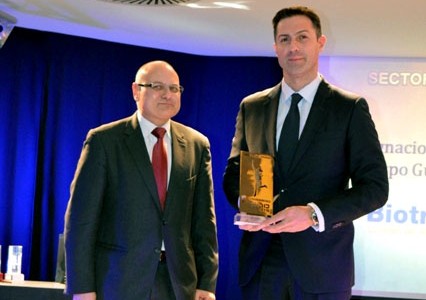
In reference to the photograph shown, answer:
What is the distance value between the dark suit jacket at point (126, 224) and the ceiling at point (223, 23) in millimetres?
1763

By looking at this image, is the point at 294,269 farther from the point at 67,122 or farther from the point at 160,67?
the point at 67,122

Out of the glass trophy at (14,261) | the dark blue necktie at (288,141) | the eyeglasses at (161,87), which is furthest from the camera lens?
the glass trophy at (14,261)

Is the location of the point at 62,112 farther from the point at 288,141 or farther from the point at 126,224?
the point at 288,141

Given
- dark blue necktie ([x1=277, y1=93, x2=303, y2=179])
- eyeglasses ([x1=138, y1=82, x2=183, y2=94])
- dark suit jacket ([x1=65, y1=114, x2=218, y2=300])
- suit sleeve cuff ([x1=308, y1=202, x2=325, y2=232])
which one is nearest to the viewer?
suit sleeve cuff ([x1=308, y1=202, x2=325, y2=232])

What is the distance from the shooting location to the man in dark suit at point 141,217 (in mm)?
2932

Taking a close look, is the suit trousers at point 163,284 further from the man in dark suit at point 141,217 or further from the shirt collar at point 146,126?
the shirt collar at point 146,126

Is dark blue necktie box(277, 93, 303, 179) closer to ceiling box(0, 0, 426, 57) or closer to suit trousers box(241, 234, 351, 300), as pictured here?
suit trousers box(241, 234, 351, 300)

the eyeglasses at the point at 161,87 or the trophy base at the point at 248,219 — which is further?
the eyeglasses at the point at 161,87

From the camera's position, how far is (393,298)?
251 inches

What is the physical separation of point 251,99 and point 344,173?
44 centimetres

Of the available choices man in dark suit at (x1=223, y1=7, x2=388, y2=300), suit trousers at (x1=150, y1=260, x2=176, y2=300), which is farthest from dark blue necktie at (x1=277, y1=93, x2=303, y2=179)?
suit trousers at (x1=150, y1=260, x2=176, y2=300)

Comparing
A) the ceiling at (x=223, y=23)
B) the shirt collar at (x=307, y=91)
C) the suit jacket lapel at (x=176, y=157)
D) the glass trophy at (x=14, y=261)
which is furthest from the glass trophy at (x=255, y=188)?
the glass trophy at (x=14, y=261)

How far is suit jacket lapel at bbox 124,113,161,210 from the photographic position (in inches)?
117

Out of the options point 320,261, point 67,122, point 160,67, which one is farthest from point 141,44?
point 320,261
